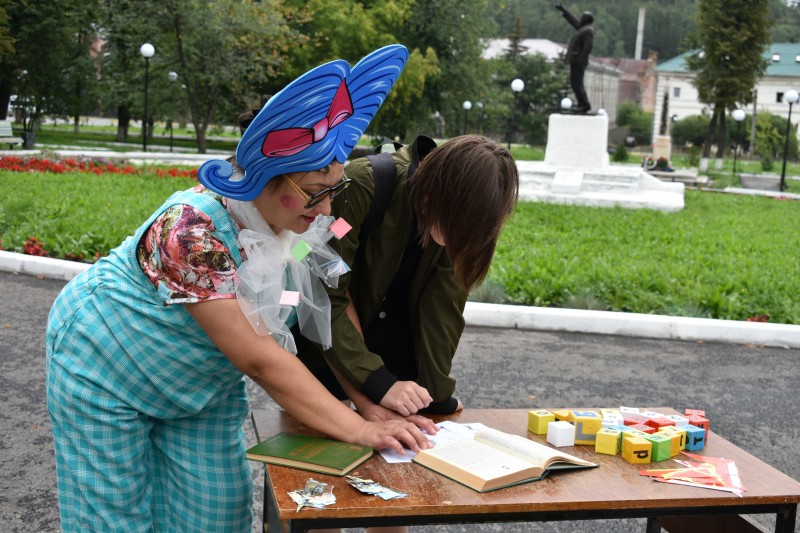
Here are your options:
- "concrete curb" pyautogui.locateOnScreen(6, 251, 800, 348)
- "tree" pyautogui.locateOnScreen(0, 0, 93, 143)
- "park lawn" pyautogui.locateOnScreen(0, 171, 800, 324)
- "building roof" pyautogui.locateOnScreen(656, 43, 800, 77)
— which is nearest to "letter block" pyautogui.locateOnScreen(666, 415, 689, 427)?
"concrete curb" pyautogui.locateOnScreen(6, 251, 800, 348)

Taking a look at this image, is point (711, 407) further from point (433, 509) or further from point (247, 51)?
point (247, 51)

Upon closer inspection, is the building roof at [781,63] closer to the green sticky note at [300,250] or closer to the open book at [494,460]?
the open book at [494,460]

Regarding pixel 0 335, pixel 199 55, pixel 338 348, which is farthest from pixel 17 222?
pixel 199 55

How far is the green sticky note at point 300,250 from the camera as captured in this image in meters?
2.08

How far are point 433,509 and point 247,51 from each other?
25.5 metres

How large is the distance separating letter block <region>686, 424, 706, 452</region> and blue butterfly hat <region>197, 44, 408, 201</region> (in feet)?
4.10

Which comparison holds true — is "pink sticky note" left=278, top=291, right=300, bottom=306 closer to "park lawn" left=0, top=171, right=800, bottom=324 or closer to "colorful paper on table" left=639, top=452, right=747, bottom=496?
"colorful paper on table" left=639, top=452, right=747, bottom=496

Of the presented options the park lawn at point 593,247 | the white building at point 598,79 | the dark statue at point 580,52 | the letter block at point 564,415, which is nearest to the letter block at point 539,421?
the letter block at point 564,415

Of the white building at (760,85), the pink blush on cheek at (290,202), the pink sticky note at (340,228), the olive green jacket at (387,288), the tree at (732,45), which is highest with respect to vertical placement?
the white building at (760,85)

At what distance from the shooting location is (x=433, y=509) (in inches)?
75.3

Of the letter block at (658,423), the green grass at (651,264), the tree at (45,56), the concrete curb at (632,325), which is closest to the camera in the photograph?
the letter block at (658,423)

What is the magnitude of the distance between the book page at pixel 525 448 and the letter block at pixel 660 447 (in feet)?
0.63

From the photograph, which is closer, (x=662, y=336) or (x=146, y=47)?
(x=662, y=336)

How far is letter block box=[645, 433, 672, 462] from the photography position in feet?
7.62
